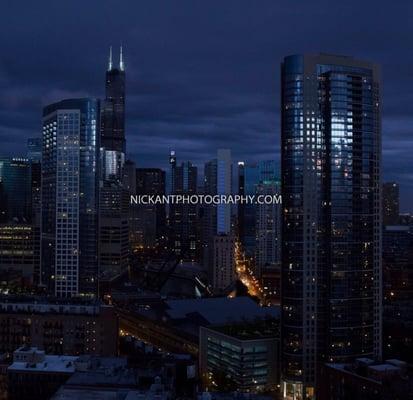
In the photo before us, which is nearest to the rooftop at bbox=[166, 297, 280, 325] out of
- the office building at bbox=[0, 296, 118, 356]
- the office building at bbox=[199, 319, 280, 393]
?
the office building at bbox=[199, 319, 280, 393]

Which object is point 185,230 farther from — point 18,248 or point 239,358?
point 239,358

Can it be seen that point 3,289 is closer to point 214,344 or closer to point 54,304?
point 54,304

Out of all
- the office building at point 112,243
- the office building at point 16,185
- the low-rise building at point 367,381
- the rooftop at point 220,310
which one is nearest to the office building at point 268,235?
the office building at point 112,243

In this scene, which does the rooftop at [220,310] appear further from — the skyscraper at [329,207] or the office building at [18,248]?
the office building at [18,248]

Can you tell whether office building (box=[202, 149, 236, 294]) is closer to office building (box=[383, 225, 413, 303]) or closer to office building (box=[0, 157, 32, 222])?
office building (box=[383, 225, 413, 303])

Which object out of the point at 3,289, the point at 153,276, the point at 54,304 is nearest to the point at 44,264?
the point at 3,289
